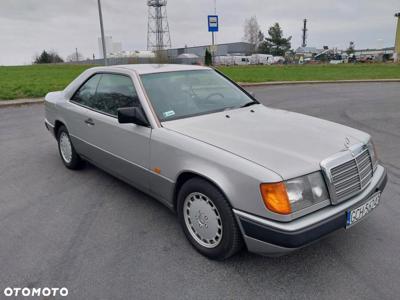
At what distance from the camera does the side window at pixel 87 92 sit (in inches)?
165

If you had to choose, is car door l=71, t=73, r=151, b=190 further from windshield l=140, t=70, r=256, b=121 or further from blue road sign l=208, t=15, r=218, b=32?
blue road sign l=208, t=15, r=218, b=32

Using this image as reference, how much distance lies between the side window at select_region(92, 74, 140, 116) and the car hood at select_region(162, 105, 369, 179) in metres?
0.65

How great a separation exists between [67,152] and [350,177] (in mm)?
3825

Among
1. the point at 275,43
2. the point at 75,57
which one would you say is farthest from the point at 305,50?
the point at 75,57

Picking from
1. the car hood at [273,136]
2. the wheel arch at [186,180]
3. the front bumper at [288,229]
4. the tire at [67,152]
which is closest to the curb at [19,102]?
the tire at [67,152]

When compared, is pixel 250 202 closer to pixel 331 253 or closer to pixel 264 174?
pixel 264 174

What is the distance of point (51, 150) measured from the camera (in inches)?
232

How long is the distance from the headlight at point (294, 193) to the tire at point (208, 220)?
355 mm

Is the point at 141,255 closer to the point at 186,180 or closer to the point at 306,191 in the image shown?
the point at 186,180

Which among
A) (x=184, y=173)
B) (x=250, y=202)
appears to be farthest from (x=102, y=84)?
(x=250, y=202)

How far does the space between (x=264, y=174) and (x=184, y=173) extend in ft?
2.62

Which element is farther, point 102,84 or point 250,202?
point 102,84

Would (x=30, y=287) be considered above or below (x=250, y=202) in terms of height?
below

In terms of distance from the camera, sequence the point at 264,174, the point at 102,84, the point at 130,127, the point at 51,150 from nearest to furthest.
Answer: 1. the point at 264,174
2. the point at 130,127
3. the point at 102,84
4. the point at 51,150
